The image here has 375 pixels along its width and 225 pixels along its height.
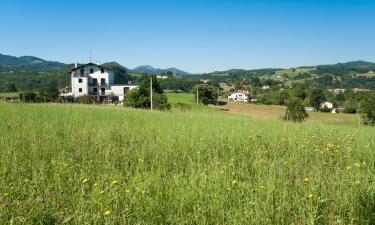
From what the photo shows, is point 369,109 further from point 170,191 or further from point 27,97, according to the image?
point 170,191

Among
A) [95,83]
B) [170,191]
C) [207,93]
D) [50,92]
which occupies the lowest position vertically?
[170,191]

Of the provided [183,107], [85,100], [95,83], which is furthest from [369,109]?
[95,83]

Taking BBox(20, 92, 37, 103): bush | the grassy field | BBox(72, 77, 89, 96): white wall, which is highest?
BBox(72, 77, 89, 96): white wall

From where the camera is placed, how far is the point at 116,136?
834cm

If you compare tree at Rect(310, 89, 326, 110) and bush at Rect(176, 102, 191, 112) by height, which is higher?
bush at Rect(176, 102, 191, 112)

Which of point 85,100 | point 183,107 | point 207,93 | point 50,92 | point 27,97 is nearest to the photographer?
point 27,97

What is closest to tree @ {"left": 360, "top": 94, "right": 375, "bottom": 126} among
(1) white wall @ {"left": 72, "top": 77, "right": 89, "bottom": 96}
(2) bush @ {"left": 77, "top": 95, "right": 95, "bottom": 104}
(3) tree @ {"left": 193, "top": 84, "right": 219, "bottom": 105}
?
(2) bush @ {"left": 77, "top": 95, "right": 95, "bottom": 104}

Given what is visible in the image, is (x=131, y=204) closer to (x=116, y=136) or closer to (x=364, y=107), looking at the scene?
(x=116, y=136)

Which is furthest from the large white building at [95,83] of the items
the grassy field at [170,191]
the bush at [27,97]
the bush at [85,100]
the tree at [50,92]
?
the grassy field at [170,191]

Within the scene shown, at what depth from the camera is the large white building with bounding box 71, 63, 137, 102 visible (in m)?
71.2

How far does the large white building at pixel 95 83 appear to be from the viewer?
7125 cm

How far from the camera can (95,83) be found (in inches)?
2913

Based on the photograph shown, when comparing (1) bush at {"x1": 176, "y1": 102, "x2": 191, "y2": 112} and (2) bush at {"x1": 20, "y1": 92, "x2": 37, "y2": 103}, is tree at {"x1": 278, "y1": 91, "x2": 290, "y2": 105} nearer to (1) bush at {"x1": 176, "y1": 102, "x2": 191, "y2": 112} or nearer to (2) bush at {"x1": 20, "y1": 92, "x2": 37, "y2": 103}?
(1) bush at {"x1": 176, "y1": 102, "x2": 191, "y2": 112}

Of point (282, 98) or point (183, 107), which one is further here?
point (282, 98)
